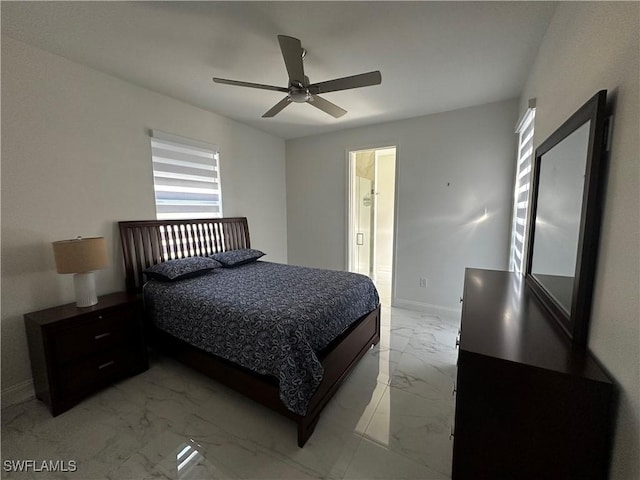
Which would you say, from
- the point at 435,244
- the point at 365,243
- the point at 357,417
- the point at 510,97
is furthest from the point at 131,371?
the point at 510,97

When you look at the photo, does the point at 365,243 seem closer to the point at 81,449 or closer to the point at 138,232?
the point at 138,232

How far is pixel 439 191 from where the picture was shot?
3418mm

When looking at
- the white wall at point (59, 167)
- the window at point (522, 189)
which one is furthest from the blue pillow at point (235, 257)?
the window at point (522, 189)

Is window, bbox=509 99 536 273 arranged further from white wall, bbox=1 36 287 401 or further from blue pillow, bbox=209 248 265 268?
white wall, bbox=1 36 287 401

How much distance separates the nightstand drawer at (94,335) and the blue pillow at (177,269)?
41 cm

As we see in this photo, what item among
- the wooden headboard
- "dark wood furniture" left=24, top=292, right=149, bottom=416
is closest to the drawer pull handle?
"dark wood furniture" left=24, top=292, right=149, bottom=416

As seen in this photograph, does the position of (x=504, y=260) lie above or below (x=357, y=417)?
above

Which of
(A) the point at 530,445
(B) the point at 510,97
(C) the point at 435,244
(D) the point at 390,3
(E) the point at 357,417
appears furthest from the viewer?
(C) the point at 435,244

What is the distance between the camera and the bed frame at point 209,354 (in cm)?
174

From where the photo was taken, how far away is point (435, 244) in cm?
351

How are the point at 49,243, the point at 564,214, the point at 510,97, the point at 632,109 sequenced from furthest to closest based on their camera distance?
the point at 510,97 → the point at 49,243 → the point at 564,214 → the point at 632,109

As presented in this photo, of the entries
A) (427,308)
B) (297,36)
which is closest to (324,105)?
(297,36)

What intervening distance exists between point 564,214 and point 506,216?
212cm

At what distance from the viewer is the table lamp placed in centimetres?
192
